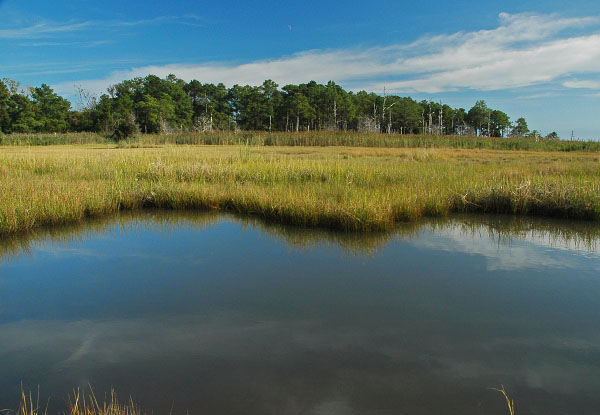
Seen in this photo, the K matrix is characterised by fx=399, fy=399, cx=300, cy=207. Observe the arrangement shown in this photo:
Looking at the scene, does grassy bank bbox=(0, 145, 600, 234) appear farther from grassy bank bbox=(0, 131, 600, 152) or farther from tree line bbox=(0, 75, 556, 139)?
tree line bbox=(0, 75, 556, 139)

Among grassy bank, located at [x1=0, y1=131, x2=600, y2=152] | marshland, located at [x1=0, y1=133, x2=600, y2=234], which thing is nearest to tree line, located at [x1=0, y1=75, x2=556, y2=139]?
grassy bank, located at [x1=0, y1=131, x2=600, y2=152]

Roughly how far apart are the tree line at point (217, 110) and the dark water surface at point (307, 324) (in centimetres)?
4988

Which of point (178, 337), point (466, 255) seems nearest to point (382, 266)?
point (466, 255)

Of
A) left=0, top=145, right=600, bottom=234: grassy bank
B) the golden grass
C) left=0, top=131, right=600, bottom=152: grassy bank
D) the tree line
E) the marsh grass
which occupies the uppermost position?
the tree line

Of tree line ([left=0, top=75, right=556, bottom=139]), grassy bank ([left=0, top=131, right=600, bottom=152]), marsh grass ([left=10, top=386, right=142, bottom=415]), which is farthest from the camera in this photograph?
tree line ([left=0, top=75, right=556, bottom=139])

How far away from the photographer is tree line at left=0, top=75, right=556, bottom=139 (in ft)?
182

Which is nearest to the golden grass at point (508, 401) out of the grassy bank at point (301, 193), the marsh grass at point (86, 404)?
Answer: the marsh grass at point (86, 404)

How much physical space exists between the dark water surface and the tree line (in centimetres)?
4988

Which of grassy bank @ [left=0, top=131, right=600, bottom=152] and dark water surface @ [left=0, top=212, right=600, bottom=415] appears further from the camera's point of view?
grassy bank @ [left=0, top=131, right=600, bottom=152]

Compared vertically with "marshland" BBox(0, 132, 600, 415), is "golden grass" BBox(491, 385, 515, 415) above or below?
below

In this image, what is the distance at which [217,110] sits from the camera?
251 feet

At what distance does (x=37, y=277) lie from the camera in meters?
4.70

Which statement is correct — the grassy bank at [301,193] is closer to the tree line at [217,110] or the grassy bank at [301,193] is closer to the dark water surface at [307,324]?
the dark water surface at [307,324]

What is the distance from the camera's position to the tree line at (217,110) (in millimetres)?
55406
